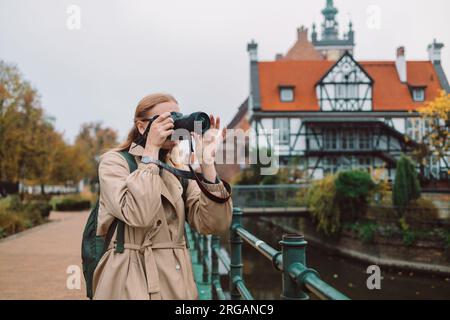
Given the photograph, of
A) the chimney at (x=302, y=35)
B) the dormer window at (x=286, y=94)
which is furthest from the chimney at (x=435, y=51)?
the chimney at (x=302, y=35)

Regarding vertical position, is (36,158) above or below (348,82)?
below

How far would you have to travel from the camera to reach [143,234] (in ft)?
6.04

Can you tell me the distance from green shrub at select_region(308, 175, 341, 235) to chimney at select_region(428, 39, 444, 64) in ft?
60.8

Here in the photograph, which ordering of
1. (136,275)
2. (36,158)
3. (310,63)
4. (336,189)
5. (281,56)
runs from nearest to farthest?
(136,275)
(336,189)
(36,158)
(310,63)
(281,56)

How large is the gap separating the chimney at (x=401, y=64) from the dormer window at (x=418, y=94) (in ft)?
3.24

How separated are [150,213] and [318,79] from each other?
3185 centimetres

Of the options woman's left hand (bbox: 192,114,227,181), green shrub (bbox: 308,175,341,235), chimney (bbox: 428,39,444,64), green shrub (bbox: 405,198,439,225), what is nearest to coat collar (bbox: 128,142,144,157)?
woman's left hand (bbox: 192,114,227,181)

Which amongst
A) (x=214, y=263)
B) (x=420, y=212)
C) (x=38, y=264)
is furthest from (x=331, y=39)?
(x=214, y=263)

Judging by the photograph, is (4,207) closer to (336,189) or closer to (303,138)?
(336,189)

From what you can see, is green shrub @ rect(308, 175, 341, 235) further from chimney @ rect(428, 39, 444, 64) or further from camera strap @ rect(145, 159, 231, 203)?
chimney @ rect(428, 39, 444, 64)

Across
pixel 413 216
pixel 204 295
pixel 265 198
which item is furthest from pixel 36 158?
pixel 204 295

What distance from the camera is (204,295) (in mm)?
4688

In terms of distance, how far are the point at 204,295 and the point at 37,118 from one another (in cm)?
1784

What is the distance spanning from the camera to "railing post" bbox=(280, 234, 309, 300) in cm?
197
